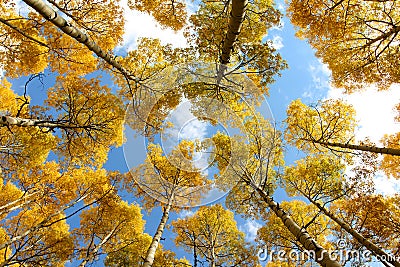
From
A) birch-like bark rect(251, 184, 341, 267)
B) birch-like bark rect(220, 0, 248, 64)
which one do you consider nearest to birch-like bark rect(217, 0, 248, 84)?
birch-like bark rect(220, 0, 248, 64)

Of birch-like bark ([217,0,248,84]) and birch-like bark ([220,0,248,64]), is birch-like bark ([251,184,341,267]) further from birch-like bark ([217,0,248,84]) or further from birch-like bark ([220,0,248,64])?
birch-like bark ([220,0,248,64])

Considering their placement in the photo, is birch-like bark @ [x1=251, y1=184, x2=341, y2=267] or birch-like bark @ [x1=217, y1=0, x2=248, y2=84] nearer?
birch-like bark @ [x1=251, y1=184, x2=341, y2=267]

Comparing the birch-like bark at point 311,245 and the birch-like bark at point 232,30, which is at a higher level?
the birch-like bark at point 232,30

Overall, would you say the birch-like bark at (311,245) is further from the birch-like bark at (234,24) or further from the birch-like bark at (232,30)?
the birch-like bark at (234,24)

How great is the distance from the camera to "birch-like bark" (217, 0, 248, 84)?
193 inches

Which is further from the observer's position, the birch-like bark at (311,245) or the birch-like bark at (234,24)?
the birch-like bark at (234,24)

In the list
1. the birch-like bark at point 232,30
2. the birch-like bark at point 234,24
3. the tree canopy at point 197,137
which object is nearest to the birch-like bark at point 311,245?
the tree canopy at point 197,137

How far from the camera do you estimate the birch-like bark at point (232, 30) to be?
16.0 ft

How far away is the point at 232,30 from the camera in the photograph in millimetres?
5680

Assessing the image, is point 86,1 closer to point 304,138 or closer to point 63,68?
point 63,68

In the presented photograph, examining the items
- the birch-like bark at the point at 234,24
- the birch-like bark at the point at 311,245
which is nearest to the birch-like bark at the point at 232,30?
the birch-like bark at the point at 234,24

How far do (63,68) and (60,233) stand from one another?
6.52m

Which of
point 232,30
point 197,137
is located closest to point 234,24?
point 232,30

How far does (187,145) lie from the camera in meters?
6.76
